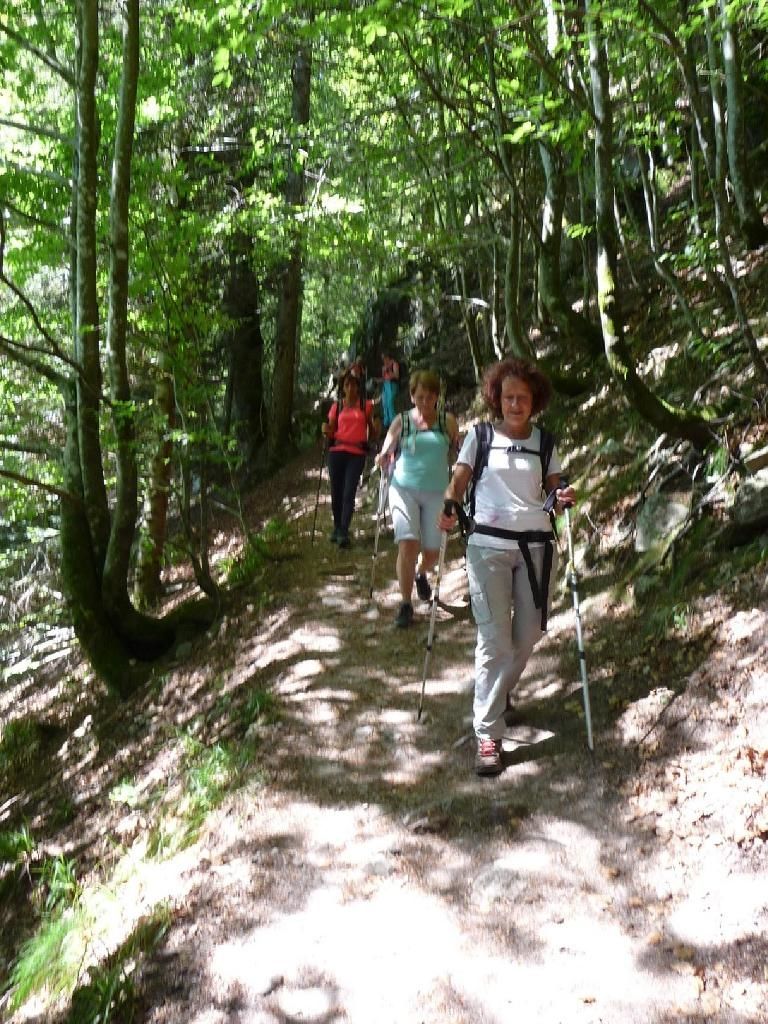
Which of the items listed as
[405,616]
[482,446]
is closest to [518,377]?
[482,446]

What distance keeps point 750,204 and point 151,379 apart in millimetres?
8641

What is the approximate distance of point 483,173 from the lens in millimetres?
14781

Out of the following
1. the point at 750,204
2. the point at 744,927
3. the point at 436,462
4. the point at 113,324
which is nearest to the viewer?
the point at 744,927

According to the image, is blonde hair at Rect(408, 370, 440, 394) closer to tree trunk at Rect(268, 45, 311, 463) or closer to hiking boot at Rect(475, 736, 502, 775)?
hiking boot at Rect(475, 736, 502, 775)

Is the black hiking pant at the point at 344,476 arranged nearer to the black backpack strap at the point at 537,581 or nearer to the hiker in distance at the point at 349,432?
the hiker in distance at the point at 349,432

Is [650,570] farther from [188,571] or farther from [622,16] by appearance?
[188,571]

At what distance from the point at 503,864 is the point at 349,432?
6115 millimetres

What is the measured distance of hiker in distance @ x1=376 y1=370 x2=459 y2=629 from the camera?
6836 mm

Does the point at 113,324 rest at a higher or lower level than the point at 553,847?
higher

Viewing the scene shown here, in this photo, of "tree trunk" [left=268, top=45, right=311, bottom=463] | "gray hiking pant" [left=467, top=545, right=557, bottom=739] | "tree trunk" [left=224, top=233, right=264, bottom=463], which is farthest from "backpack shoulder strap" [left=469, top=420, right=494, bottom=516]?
"tree trunk" [left=224, top=233, right=264, bottom=463]

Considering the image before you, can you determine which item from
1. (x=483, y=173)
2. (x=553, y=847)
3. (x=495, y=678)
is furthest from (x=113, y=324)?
(x=483, y=173)

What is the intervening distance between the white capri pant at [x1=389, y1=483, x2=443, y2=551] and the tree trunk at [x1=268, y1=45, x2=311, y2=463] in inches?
320

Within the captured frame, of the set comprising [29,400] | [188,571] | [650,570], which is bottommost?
[188,571]

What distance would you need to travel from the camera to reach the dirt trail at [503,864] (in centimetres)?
327
